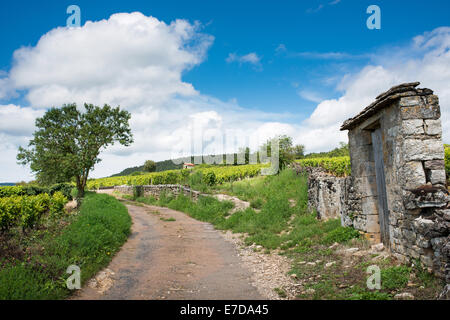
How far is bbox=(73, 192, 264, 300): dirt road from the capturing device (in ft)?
18.7

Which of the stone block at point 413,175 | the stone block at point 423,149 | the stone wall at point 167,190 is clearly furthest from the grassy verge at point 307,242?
the stone block at point 423,149

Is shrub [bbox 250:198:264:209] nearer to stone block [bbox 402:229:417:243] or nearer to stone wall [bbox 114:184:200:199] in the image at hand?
stone wall [bbox 114:184:200:199]

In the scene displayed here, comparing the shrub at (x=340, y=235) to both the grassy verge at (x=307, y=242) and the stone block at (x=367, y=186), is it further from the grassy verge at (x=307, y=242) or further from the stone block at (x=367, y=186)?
the stone block at (x=367, y=186)

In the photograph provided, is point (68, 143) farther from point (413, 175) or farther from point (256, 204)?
point (413, 175)

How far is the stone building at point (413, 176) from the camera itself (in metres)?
5.02

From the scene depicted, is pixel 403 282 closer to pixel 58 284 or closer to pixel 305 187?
pixel 58 284

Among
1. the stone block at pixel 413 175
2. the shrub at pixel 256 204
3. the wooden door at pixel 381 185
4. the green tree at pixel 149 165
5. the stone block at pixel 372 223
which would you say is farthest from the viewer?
the green tree at pixel 149 165

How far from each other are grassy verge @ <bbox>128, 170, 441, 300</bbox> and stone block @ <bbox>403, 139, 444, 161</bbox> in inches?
85.7

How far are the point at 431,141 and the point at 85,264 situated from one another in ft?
26.8

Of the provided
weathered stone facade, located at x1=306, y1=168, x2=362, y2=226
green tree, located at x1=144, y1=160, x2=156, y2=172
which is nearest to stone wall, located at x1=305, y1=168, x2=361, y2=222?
weathered stone facade, located at x1=306, y1=168, x2=362, y2=226

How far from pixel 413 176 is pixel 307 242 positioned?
3.90 metres

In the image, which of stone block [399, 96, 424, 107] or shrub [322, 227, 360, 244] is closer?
stone block [399, 96, 424, 107]

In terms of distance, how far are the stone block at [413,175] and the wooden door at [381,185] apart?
1289 millimetres
